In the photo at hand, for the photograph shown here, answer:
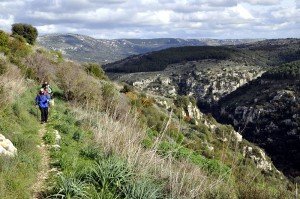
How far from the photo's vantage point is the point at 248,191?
8.55 meters

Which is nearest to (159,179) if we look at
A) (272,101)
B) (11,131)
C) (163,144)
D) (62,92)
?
(11,131)

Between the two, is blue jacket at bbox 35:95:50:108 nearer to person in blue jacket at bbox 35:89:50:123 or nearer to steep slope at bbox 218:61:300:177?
person in blue jacket at bbox 35:89:50:123

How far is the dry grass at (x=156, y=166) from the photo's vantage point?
823cm

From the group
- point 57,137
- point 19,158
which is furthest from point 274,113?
point 19,158

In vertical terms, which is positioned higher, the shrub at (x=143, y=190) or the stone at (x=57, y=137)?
the shrub at (x=143, y=190)

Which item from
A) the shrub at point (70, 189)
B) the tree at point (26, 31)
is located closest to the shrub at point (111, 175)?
the shrub at point (70, 189)

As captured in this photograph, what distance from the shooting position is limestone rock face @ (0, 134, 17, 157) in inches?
367

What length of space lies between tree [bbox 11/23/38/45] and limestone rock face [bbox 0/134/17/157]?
38.7 m

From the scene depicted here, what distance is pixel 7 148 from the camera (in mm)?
9688

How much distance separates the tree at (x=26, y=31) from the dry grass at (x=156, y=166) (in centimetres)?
3817

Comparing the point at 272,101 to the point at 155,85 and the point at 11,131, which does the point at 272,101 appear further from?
the point at 11,131

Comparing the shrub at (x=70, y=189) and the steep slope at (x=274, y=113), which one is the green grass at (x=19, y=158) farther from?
the steep slope at (x=274, y=113)

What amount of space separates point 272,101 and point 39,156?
8990 centimetres

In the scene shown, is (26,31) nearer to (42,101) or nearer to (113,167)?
(42,101)
